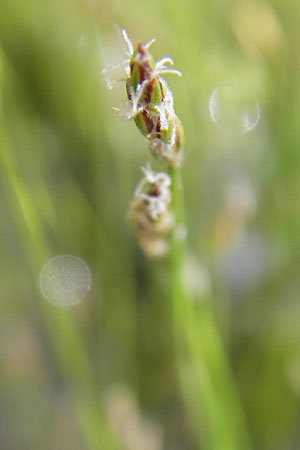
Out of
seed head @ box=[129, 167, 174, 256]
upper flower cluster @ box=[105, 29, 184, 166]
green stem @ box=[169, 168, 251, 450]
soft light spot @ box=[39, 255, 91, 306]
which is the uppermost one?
upper flower cluster @ box=[105, 29, 184, 166]

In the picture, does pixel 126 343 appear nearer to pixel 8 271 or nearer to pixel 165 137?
pixel 8 271

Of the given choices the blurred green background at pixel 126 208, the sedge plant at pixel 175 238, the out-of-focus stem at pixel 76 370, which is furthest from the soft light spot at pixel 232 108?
the out-of-focus stem at pixel 76 370

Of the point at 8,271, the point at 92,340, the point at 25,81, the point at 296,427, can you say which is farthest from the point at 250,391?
the point at 25,81

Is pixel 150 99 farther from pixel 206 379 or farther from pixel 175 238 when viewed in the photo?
pixel 206 379

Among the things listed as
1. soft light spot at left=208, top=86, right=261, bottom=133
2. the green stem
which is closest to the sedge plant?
the green stem

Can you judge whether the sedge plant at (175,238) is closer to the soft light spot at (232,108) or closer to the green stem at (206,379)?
the green stem at (206,379)

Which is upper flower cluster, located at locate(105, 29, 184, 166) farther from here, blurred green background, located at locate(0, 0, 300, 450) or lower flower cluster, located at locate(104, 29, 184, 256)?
blurred green background, located at locate(0, 0, 300, 450)
